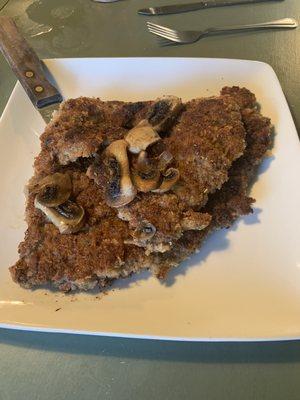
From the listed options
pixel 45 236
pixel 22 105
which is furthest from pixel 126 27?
pixel 45 236

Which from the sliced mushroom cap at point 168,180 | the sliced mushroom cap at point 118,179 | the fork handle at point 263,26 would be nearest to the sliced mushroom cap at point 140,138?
the sliced mushroom cap at point 118,179

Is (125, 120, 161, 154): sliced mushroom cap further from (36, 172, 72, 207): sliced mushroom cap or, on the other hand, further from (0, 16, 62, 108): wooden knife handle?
(0, 16, 62, 108): wooden knife handle

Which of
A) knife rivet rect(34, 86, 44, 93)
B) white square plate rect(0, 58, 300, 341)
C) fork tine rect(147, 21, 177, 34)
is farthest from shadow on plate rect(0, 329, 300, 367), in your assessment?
fork tine rect(147, 21, 177, 34)

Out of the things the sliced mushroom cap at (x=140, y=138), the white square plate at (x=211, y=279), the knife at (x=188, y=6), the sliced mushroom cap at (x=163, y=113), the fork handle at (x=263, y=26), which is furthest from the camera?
the knife at (x=188, y=6)

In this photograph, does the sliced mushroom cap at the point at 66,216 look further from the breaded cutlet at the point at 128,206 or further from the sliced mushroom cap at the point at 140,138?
the sliced mushroom cap at the point at 140,138

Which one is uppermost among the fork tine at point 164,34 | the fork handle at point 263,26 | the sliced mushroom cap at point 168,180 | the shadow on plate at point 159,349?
the fork tine at point 164,34

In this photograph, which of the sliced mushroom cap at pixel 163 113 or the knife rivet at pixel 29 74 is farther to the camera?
the knife rivet at pixel 29 74

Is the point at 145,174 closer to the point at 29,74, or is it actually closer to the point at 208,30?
the point at 29,74

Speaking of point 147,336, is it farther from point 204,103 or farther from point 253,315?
point 204,103
